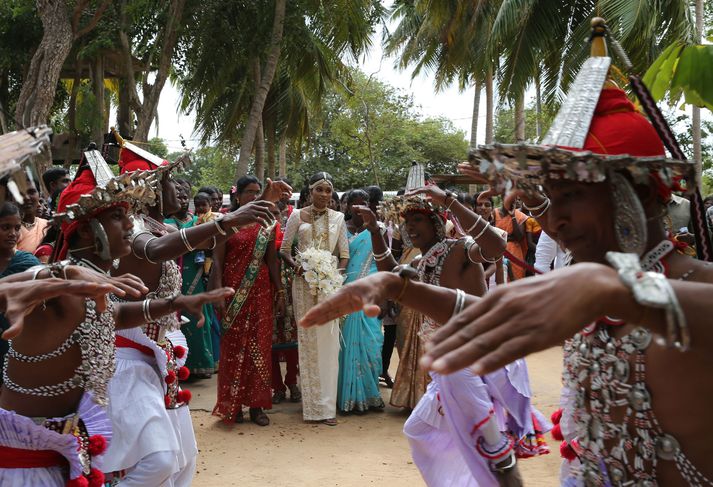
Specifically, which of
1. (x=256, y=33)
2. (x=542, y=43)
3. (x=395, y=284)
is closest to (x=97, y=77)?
(x=256, y=33)

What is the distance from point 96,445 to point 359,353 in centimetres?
458

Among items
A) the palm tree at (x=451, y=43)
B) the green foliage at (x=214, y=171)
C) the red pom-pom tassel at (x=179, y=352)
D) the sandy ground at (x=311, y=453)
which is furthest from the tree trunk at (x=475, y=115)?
the red pom-pom tassel at (x=179, y=352)

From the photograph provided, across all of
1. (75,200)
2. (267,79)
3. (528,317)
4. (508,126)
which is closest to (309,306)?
(75,200)

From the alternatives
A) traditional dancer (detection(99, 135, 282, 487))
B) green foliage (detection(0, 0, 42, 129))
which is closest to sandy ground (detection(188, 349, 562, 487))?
traditional dancer (detection(99, 135, 282, 487))

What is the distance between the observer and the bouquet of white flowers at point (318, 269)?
7188 mm

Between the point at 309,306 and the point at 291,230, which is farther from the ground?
the point at 291,230

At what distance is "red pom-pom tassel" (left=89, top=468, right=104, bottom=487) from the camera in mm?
3199

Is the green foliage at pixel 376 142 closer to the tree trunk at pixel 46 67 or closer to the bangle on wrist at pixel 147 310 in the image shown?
→ the tree trunk at pixel 46 67

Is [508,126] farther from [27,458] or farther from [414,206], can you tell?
[27,458]

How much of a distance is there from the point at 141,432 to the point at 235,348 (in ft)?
10.5

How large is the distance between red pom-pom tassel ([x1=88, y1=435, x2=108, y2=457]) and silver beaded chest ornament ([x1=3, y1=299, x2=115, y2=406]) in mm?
157

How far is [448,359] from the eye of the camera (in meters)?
1.37

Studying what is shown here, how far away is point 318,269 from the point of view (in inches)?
283

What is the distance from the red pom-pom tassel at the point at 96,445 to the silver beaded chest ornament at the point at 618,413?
81.2 inches
